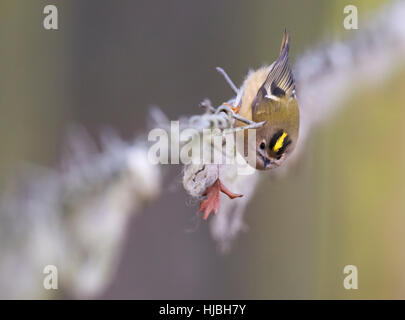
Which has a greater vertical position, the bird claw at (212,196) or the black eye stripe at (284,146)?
the black eye stripe at (284,146)

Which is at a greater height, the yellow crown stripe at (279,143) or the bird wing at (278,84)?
the bird wing at (278,84)

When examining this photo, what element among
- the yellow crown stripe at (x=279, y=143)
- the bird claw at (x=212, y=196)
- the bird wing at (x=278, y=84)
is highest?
the bird wing at (x=278, y=84)

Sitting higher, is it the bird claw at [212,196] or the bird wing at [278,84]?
the bird wing at [278,84]

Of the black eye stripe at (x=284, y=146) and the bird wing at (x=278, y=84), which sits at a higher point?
the bird wing at (x=278, y=84)

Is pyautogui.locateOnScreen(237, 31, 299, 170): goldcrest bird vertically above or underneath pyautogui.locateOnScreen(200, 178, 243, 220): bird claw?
above

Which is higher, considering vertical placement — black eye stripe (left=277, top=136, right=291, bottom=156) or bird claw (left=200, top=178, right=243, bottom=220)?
black eye stripe (left=277, top=136, right=291, bottom=156)

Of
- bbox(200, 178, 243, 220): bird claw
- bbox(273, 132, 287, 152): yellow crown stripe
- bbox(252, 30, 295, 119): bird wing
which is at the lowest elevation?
bbox(200, 178, 243, 220): bird claw

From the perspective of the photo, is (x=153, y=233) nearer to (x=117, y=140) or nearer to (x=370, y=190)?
(x=117, y=140)

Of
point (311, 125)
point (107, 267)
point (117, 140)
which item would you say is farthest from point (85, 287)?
point (311, 125)
